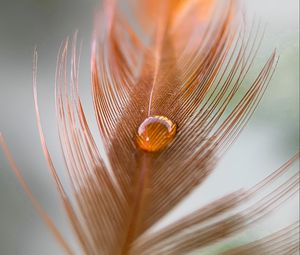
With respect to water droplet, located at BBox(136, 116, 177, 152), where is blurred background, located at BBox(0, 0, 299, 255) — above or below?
above

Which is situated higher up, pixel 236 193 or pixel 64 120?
pixel 64 120

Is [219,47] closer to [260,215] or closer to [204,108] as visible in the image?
[204,108]

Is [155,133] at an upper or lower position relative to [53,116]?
lower

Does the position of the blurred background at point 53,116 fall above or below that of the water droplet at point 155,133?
above

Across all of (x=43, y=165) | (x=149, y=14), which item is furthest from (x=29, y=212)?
(x=149, y=14)

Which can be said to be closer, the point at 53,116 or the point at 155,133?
the point at 155,133
